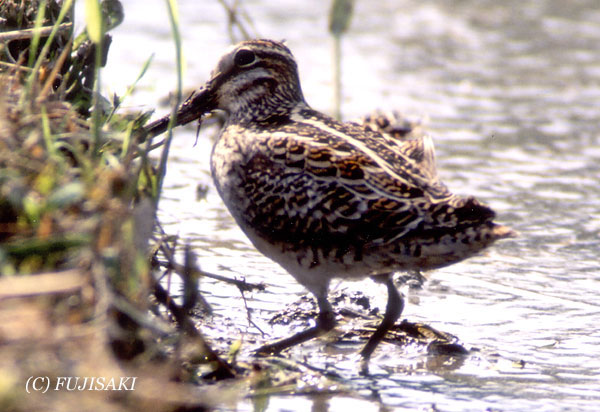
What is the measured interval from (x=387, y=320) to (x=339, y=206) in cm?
64

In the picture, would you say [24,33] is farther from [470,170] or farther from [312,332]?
[470,170]

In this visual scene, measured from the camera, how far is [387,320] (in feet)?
14.7

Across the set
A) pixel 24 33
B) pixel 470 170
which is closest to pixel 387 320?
pixel 24 33

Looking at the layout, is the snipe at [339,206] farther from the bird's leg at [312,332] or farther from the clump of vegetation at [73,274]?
the clump of vegetation at [73,274]

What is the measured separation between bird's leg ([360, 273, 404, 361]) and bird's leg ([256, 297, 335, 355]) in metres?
0.19

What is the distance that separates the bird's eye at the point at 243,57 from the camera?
4.93 meters

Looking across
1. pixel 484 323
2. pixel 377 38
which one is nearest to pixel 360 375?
pixel 484 323

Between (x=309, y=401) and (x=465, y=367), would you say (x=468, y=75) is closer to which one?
(x=465, y=367)

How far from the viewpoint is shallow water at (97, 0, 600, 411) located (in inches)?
167

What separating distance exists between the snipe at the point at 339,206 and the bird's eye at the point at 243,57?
0.36 metres

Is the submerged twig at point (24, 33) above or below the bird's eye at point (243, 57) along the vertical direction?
above

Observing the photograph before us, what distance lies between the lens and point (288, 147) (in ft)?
14.4

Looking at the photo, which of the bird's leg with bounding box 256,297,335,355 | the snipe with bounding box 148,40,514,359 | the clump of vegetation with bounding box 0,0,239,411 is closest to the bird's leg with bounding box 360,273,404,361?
the snipe with bounding box 148,40,514,359

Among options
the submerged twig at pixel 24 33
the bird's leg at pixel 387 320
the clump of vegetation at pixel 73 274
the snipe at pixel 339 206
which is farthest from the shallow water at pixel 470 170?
the submerged twig at pixel 24 33
